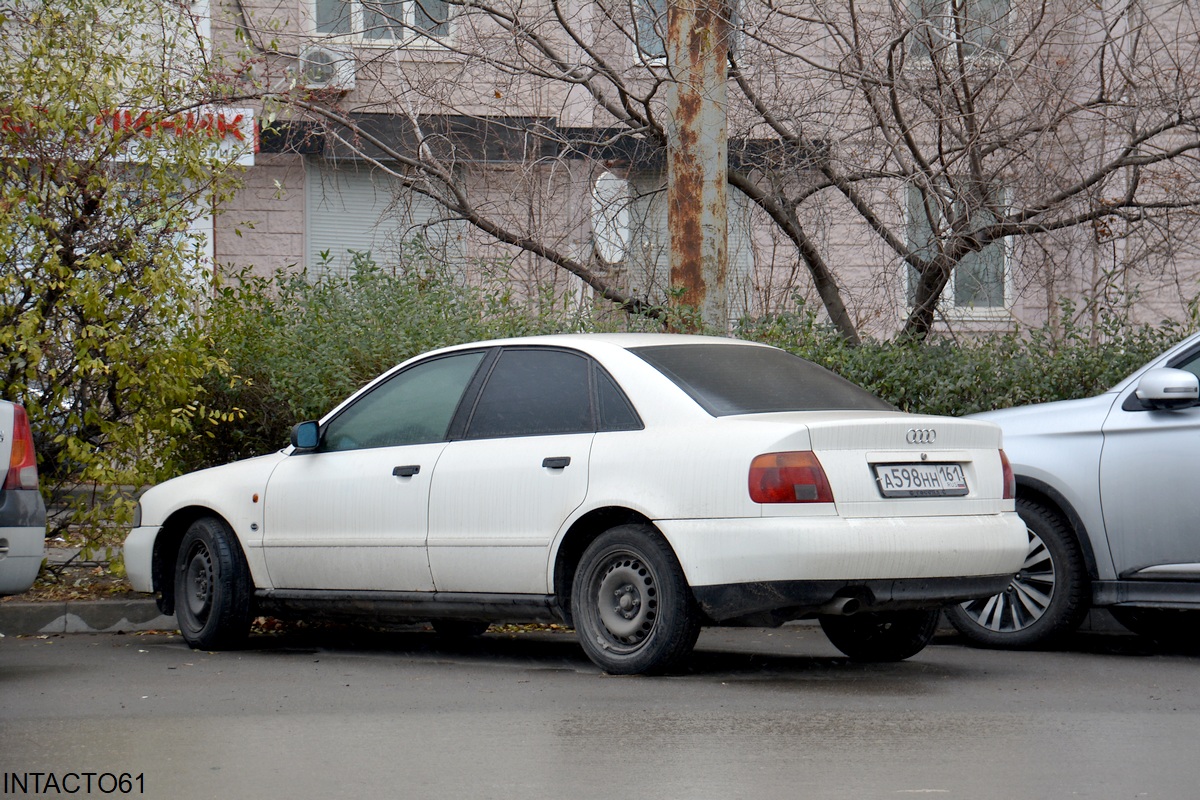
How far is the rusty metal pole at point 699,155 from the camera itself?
33.6 ft

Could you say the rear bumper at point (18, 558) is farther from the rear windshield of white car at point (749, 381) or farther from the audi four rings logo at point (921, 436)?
the audi four rings logo at point (921, 436)

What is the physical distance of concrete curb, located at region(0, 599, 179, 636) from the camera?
9000 mm

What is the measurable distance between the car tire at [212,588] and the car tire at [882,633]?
120 inches

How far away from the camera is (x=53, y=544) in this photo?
422 inches

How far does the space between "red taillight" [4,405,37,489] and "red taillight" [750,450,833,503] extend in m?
3.47

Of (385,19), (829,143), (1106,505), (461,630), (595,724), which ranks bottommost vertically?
(461,630)

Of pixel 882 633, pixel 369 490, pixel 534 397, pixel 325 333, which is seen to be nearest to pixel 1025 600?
pixel 882 633

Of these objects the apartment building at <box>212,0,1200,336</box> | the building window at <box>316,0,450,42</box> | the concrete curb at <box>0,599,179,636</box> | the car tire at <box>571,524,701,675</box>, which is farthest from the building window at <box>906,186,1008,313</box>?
the concrete curb at <box>0,599,179,636</box>

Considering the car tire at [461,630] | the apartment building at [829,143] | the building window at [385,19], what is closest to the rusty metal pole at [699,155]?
the apartment building at [829,143]

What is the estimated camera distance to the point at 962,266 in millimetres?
12844

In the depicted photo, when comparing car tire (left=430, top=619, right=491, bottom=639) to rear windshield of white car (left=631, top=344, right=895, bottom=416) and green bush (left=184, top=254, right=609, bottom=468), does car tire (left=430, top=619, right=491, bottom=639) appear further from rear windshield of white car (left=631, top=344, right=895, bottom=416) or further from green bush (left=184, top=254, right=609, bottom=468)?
rear windshield of white car (left=631, top=344, right=895, bottom=416)

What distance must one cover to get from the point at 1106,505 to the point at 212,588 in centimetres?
461

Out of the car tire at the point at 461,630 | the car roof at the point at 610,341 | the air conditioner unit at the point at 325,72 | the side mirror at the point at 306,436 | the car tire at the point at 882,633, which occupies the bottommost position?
the car tire at the point at 461,630

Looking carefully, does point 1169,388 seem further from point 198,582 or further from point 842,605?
point 198,582
